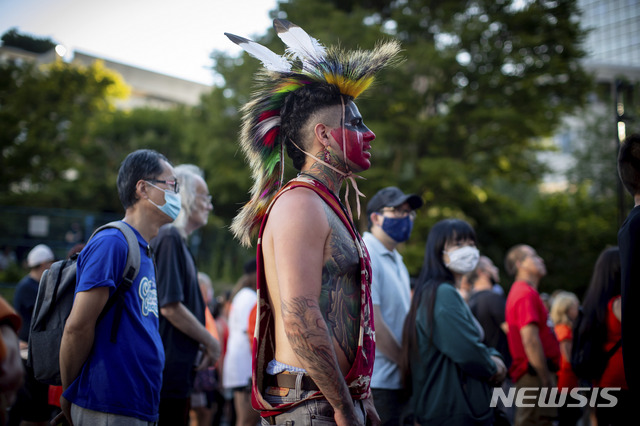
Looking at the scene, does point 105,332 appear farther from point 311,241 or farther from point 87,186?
point 87,186

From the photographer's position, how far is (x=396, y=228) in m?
4.82

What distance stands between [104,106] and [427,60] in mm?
19180

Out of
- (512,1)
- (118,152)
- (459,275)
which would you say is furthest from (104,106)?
(459,275)

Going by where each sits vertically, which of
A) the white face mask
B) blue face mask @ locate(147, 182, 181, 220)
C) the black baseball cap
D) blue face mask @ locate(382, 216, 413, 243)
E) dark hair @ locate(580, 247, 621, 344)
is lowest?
dark hair @ locate(580, 247, 621, 344)

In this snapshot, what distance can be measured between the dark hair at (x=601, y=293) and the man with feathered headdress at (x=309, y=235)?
9.33ft

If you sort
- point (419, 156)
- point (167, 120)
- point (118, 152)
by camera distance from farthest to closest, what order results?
point (167, 120)
point (118, 152)
point (419, 156)

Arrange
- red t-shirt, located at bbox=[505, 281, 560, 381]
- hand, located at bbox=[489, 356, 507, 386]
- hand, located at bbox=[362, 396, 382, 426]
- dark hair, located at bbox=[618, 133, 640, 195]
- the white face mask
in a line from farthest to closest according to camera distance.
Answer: red t-shirt, located at bbox=[505, 281, 560, 381] → the white face mask → hand, located at bbox=[489, 356, 507, 386] → dark hair, located at bbox=[618, 133, 640, 195] → hand, located at bbox=[362, 396, 382, 426]

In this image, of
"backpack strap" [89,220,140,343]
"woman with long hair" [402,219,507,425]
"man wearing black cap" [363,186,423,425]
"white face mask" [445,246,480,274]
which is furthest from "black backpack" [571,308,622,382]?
"backpack strap" [89,220,140,343]

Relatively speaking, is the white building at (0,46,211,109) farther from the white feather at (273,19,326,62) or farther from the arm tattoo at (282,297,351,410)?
the arm tattoo at (282,297,351,410)

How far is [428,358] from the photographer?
162 inches

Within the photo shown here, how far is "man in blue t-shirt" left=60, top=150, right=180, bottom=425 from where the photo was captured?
2.94m

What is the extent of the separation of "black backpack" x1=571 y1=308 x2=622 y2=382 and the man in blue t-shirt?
3.46 meters

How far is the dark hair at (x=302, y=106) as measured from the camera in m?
2.71

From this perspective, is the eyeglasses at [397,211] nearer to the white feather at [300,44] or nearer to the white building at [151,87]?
the white feather at [300,44]
